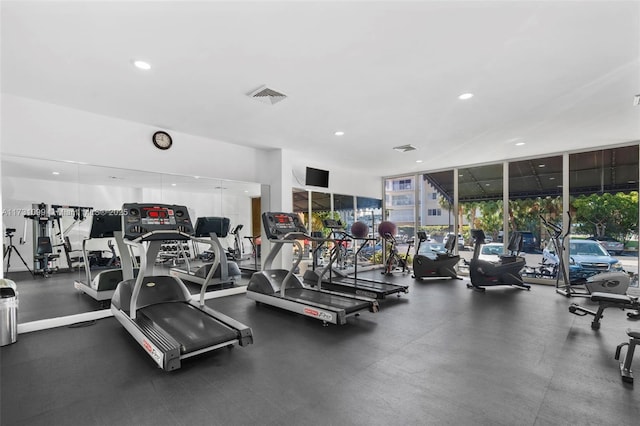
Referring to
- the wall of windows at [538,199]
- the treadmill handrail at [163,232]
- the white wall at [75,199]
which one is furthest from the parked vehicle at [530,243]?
the treadmill handrail at [163,232]

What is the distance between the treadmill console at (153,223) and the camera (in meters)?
3.55

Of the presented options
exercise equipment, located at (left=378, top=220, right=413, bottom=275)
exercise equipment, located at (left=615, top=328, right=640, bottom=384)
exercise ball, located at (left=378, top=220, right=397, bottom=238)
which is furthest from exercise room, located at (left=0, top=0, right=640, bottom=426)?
exercise ball, located at (left=378, top=220, right=397, bottom=238)

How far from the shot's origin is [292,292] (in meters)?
5.00

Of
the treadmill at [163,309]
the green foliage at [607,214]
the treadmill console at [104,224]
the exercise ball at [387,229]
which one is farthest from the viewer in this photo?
the exercise ball at [387,229]

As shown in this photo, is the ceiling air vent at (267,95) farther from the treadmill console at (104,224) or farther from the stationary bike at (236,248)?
the stationary bike at (236,248)

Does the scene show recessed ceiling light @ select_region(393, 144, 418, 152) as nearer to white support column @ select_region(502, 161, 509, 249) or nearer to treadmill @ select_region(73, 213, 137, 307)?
white support column @ select_region(502, 161, 509, 249)

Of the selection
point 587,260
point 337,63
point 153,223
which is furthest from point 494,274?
point 153,223

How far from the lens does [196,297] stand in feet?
17.4

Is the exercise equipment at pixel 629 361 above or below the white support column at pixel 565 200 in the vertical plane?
below

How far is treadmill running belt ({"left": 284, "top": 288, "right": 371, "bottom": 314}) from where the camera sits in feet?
13.8

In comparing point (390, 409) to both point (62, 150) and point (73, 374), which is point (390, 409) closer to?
point (73, 374)

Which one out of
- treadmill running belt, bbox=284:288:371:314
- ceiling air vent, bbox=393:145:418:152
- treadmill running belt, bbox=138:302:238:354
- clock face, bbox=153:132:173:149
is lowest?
treadmill running belt, bbox=284:288:371:314

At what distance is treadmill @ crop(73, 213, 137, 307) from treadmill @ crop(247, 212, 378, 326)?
2057mm

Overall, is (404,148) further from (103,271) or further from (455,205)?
(103,271)
